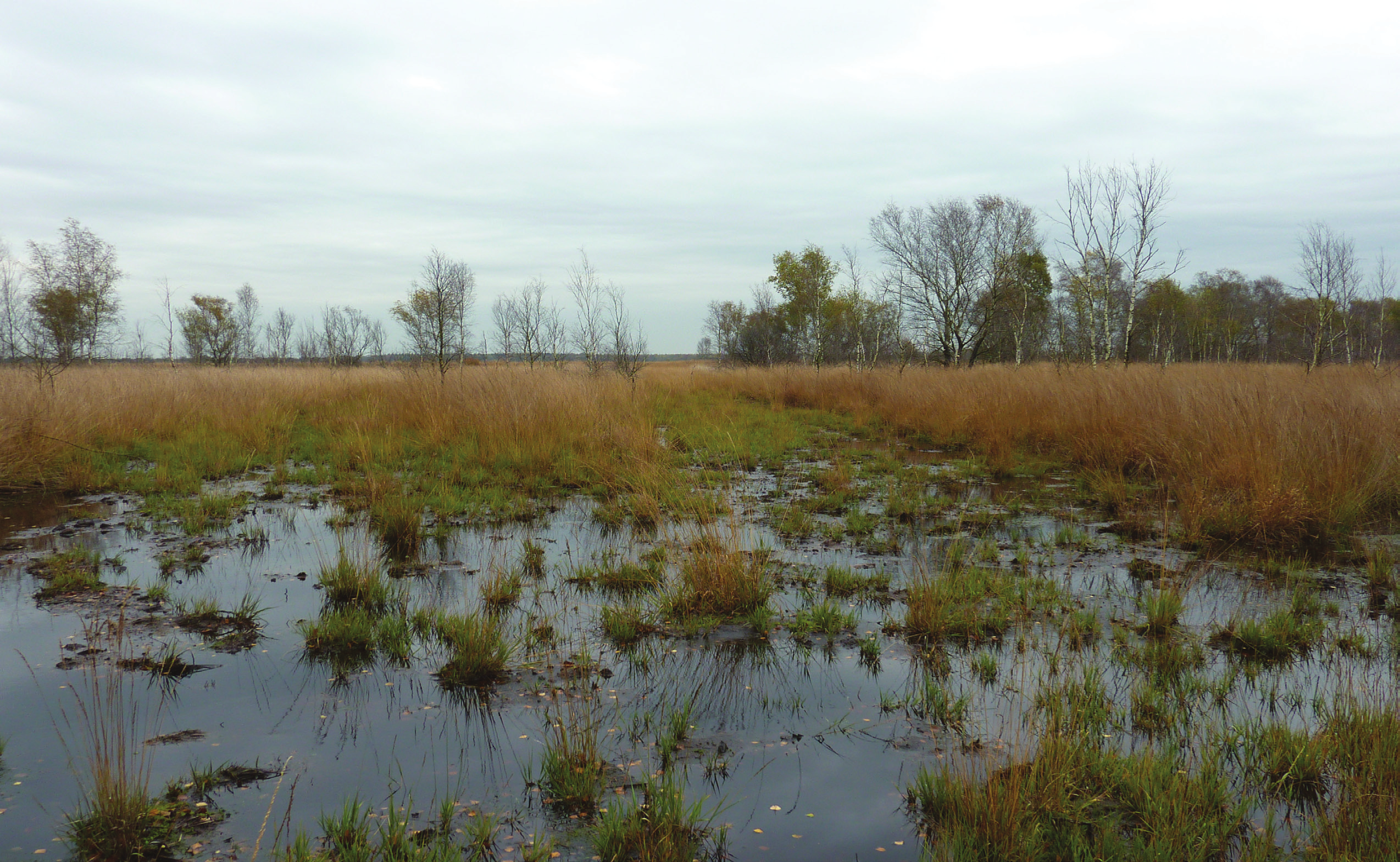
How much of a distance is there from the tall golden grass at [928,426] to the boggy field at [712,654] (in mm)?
83

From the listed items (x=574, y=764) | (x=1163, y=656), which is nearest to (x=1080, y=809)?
(x=1163, y=656)

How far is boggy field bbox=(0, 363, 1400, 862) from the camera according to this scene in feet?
8.53

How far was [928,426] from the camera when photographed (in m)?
14.2

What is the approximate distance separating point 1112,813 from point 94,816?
3.74 meters

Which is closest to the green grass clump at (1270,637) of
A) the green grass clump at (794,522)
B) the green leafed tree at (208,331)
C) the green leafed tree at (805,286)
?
the green grass clump at (794,522)

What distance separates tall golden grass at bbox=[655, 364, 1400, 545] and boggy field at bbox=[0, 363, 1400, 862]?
64mm

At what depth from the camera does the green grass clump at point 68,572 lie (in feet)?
16.6

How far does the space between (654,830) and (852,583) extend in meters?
3.10

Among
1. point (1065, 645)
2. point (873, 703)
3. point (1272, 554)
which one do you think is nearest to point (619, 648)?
point (873, 703)

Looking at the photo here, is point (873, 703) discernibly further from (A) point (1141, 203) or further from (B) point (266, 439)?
(A) point (1141, 203)

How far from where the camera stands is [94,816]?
2.47 metres

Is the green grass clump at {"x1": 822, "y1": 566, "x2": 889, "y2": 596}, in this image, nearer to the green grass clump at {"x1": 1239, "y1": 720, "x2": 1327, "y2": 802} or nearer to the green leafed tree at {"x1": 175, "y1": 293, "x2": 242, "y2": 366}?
the green grass clump at {"x1": 1239, "y1": 720, "x2": 1327, "y2": 802}

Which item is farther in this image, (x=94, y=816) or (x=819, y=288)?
(x=819, y=288)

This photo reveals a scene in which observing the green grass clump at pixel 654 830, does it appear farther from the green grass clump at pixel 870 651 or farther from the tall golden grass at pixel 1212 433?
the tall golden grass at pixel 1212 433
